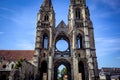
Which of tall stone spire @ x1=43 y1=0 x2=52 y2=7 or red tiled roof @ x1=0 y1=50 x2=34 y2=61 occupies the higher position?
tall stone spire @ x1=43 y1=0 x2=52 y2=7

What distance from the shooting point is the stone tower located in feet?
96.8

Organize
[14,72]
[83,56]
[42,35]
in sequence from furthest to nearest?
[42,35] → [83,56] → [14,72]

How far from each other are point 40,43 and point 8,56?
9.81 m

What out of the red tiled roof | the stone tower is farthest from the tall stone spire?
the red tiled roof

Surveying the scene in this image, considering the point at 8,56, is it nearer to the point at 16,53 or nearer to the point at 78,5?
the point at 16,53

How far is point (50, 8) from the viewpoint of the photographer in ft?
119

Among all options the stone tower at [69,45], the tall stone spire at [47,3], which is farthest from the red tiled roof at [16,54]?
the tall stone spire at [47,3]

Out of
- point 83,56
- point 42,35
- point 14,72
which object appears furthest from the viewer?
point 42,35

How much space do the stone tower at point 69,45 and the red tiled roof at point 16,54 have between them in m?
5.54

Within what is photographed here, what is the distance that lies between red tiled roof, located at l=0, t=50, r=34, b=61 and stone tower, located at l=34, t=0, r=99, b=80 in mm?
5542

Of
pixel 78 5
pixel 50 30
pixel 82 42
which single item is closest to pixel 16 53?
pixel 50 30

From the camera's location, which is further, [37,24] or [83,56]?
[37,24]

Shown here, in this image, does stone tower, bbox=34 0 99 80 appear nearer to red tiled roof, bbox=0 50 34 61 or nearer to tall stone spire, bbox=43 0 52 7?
tall stone spire, bbox=43 0 52 7

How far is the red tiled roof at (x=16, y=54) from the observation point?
113 feet
